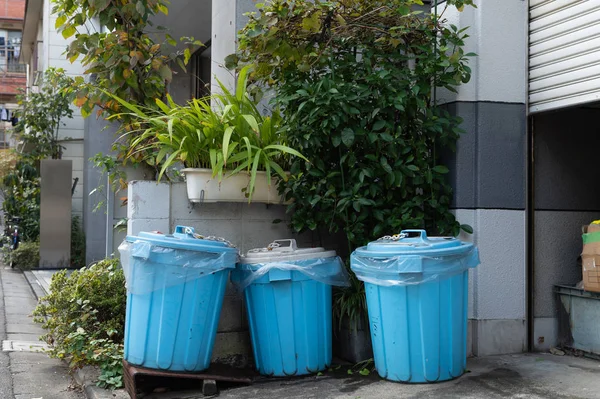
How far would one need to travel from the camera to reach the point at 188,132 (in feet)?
18.7

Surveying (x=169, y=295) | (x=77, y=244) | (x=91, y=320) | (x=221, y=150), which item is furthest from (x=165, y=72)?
(x=77, y=244)

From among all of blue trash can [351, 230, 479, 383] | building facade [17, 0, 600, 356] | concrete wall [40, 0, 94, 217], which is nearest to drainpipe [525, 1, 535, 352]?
building facade [17, 0, 600, 356]

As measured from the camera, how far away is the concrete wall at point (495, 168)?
586 centimetres

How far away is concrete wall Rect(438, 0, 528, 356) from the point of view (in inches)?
231

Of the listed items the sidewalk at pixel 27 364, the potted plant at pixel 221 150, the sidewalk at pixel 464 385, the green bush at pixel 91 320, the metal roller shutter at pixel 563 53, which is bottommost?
the sidewalk at pixel 27 364

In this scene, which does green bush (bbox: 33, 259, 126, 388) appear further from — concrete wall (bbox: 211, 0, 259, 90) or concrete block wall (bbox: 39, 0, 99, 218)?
concrete block wall (bbox: 39, 0, 99, 218)

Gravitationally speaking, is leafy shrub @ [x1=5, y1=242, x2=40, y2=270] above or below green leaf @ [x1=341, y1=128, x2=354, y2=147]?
below

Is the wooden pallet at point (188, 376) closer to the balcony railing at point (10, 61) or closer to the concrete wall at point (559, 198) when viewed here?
the concrete wall at point (559, 198)

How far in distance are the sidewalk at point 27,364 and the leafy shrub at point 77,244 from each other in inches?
202

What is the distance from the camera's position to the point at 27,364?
649cm

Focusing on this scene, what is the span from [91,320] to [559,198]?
14.6 ft

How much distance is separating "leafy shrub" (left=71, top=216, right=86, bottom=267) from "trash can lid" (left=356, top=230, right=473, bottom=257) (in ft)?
38.2

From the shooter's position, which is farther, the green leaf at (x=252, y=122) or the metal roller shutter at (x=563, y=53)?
the green leaf at (x=252, y=122)

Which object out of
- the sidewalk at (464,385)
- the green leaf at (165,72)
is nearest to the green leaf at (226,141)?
the green leaf at (165,72)
